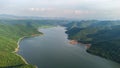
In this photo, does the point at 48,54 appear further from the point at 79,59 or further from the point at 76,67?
the point at 76,67

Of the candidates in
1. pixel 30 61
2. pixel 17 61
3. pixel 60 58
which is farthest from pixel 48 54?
pixel 17 61

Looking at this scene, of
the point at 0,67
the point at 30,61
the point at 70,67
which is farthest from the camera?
the point at 30,61

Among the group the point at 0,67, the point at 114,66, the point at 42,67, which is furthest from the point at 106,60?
the point at 0,67

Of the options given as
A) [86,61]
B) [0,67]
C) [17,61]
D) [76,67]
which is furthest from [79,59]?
[0,67]

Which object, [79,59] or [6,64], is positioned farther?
[79,59]

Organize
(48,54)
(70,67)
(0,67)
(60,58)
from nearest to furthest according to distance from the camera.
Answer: (0,67) < (70,67) < (60,58) < (48,54)

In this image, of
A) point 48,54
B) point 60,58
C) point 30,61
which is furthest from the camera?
point 48,54

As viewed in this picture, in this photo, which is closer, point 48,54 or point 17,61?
point 17,61

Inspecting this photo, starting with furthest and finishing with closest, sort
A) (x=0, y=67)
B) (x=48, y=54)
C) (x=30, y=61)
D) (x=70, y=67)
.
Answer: (x=48, y=54) → (x=30, y=61) → (x=70, y=67) → (x=0, y=67)

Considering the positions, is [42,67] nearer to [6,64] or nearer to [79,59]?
[6,64]
